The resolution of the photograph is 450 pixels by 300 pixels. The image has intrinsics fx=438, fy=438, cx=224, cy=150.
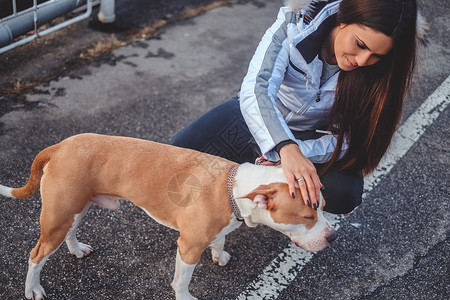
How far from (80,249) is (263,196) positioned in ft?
4.52

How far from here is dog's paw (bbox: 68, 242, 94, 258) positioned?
110 inches

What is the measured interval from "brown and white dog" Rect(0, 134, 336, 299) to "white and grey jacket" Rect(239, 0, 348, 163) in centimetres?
24

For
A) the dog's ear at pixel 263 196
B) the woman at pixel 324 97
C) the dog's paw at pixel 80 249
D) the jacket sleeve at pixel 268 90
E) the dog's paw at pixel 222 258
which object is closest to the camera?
the dog's ear at pixel 263 196

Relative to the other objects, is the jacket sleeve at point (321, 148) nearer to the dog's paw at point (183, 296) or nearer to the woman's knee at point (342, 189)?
the woman's knee at point (342, 189)

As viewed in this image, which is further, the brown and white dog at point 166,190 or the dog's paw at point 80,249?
the dog's paw at point 80,249

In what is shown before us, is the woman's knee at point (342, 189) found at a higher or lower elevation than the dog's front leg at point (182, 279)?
higher

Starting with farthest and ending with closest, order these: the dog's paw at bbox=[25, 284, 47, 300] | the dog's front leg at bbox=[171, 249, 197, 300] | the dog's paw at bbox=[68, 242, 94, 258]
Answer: the dog's paw at bbox=[68, 242, 94, 258], the dog's paw at bbox=[25, 284, 47, 300], the dog's front leg at bbox=[171, 249, 197, 300]

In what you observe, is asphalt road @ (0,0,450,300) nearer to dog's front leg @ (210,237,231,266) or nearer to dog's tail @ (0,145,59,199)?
dog's front leg @ (210,237,231,266)

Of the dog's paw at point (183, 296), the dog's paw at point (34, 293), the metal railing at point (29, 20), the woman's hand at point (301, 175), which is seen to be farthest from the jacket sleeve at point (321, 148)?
the metal railing at point (29, 20)

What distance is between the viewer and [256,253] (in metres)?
3.06

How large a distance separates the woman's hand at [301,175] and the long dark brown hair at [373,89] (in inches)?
23.6

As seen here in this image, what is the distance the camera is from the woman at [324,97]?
2.23 metres

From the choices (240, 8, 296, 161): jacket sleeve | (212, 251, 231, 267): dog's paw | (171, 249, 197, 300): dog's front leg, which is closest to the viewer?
(240, 8, 296, 161): jacket sleeve

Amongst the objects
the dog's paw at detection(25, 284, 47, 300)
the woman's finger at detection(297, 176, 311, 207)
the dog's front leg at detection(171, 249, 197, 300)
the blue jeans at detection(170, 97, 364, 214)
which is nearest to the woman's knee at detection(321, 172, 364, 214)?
the blue jeans at detection(170, 97, 364, 214)
